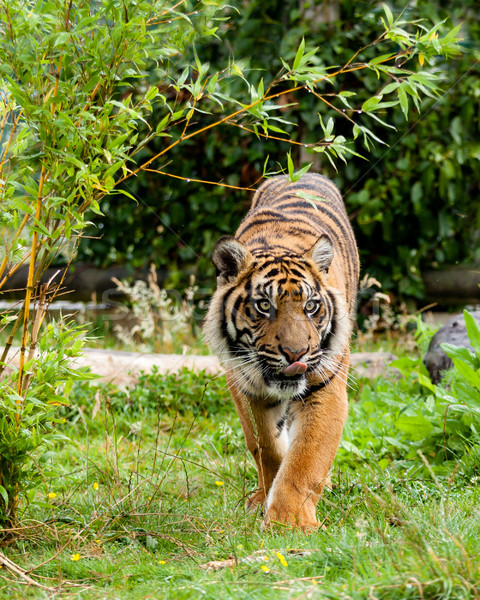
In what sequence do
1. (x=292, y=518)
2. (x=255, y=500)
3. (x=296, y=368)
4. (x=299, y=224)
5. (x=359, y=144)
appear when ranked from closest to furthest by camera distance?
(x=292, y=518), (x=296, y=368), (x=255, y=500), (x=299, y=224), (x=359, y=144)

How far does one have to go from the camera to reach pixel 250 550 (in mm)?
2547

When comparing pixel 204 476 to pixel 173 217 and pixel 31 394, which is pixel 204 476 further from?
pixel 173 217

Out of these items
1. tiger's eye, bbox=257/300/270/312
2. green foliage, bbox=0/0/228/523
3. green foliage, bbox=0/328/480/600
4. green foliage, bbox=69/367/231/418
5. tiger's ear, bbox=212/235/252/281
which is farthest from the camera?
green foliage, bbox=69/367/231/418

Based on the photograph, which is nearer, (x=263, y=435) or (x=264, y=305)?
(x=264, y=305)

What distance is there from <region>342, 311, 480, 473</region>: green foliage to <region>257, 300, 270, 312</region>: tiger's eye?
0.95m

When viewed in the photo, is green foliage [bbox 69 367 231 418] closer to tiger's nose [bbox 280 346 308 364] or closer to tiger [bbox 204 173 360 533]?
tiger [bbox 204 173 360 533]

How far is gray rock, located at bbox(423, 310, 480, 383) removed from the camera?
196 inches

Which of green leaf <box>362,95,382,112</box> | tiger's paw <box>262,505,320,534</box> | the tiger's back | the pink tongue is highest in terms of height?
green leaf <box>362,95,382,112</box>

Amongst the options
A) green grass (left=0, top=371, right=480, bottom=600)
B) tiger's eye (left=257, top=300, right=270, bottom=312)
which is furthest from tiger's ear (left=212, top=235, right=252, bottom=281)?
green grass (left=0, top=371, right=480, bottom=600)

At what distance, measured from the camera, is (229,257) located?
3.50 meters

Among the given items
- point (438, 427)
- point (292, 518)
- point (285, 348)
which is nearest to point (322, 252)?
point (285, 348)

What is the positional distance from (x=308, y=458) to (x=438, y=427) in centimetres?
87

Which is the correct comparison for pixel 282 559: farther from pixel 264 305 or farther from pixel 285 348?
pixel 264 305

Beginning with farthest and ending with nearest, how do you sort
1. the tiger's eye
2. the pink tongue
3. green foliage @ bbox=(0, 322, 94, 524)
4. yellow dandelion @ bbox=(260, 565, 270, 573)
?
the tiger's eye, the pink tongue, green foliage @ bbox=(0, 322, 94, 524), yellow dandelion @ bbox=(260, 565, 270, 573)
